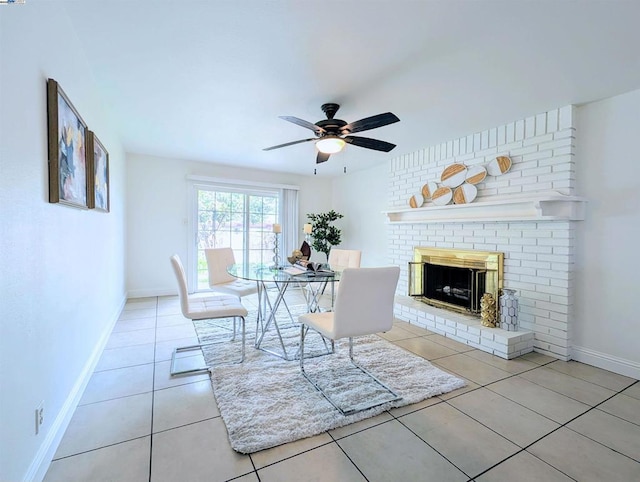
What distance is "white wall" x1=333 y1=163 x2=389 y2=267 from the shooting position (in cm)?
516

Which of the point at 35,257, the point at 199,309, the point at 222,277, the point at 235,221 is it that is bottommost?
the point at 199,309

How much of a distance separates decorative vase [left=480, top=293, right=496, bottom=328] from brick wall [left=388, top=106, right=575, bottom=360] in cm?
26

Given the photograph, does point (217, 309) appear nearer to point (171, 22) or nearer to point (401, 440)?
point (401, 440)

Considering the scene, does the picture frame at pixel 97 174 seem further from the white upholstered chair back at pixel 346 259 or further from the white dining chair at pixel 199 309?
the white upholstered chair back at pixel 346 259

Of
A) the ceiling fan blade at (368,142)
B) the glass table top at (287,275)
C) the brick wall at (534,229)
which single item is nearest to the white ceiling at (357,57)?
the brick wall at (534,229)

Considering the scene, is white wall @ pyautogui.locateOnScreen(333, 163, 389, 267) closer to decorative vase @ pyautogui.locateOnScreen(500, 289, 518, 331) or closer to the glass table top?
decorative vase @ pyautogui.locateOnScreen(500, 289, 518, 331)

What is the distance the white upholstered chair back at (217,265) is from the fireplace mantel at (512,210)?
2.50m

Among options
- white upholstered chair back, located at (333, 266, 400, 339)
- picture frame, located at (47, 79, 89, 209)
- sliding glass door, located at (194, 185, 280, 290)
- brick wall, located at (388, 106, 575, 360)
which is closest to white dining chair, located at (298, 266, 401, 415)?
white upholstered chair back, located at (333, 266, 400, 339)

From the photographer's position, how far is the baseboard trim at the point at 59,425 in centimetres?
132

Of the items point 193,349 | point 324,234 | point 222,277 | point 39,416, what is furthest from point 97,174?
point 324,234

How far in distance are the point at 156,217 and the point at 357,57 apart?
4.28 meters

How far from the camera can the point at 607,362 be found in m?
2.57

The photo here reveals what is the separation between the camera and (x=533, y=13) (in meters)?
1.59

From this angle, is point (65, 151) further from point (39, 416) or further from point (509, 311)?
point (509, 311)
